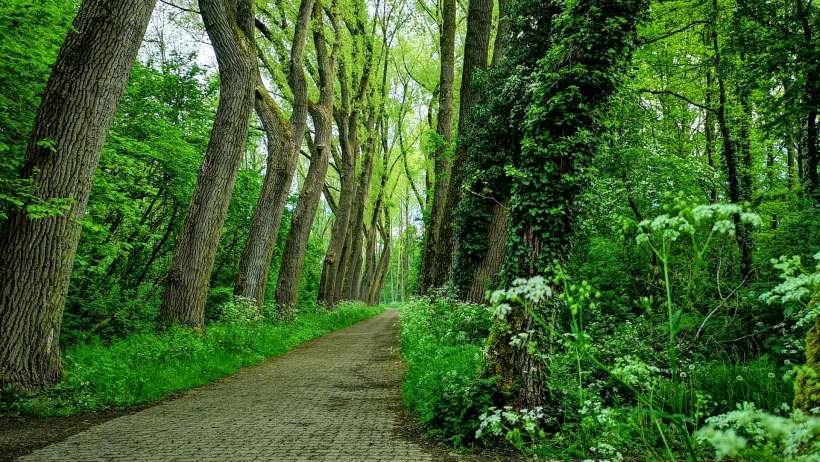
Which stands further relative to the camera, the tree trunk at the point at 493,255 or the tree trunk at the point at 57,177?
the tree trunk at the point at 493,255

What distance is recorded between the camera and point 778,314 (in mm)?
6520

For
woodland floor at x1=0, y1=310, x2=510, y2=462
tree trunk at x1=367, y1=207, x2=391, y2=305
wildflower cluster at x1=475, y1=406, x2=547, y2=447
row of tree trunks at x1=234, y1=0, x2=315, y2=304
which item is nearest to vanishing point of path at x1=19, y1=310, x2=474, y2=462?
woodland floor at x1=0, y1=310, x2=510, y2=462

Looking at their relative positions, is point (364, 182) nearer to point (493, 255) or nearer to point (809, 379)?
point (493, 255)

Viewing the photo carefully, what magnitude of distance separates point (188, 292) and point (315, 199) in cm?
737

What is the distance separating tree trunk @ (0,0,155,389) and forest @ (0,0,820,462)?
3cm

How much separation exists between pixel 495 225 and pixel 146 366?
7.62 metres

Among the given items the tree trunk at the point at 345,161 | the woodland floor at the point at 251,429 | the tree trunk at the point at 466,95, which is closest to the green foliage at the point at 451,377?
the woodland floor at the point at 251,429

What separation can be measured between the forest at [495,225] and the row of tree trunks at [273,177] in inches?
2.8

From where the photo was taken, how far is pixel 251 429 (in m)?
5.04

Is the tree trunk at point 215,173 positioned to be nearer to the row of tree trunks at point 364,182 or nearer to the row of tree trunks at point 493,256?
the row of tree trunks at point 493,256

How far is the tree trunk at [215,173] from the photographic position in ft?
30.8

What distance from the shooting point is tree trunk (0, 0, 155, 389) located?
18.2ft

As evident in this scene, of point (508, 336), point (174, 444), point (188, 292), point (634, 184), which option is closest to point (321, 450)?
point (174, 444)

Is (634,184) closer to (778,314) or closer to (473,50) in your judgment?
(778,314)
